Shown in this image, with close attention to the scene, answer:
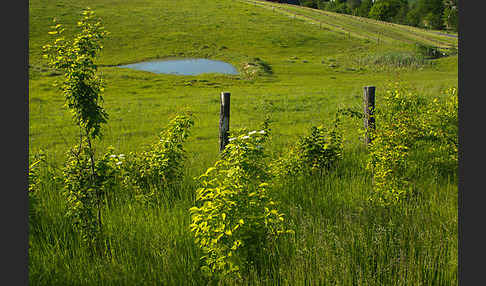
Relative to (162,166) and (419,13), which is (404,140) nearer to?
(162,166)

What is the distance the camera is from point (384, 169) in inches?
266

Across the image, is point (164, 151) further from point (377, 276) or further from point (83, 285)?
point (377, 276)

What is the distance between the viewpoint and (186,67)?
45531mm

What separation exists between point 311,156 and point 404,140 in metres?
1.95

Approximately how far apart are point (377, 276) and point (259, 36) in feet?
209

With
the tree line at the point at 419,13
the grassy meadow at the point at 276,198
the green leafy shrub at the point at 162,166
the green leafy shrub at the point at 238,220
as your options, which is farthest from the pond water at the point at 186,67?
the tree line at the point at 419,13

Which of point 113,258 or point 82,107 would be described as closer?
point 113,258

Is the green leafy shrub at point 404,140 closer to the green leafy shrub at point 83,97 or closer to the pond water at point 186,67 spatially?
the green leafy shrub at point 83,97

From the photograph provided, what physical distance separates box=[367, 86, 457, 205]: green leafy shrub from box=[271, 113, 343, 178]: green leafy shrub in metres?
0.89

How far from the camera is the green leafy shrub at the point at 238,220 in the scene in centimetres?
441

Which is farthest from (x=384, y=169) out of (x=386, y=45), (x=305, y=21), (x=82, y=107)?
(x=305, y=21)

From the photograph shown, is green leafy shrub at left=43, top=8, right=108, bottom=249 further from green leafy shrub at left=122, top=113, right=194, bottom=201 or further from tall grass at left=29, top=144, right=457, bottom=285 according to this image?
green leafy shrub at left=122, top=113, right=194, bottom=201

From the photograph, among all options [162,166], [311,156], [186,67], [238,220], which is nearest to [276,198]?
[311,156]

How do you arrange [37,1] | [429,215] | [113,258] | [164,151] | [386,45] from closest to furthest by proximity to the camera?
[113,258]
[429,215]
[164,151]
[386,45]
[37,1]
